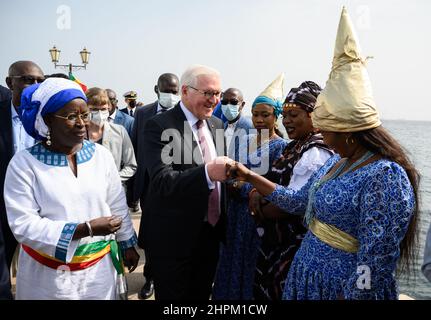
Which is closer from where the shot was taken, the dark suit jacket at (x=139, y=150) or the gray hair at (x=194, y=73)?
the gray hair at (x=194, y=73)

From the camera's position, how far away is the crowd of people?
6.57 feet

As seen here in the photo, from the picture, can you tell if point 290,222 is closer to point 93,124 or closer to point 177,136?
point 177,136

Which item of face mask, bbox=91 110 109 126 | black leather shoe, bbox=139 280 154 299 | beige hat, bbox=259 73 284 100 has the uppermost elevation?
beige hat, bbox=259 73 284 100

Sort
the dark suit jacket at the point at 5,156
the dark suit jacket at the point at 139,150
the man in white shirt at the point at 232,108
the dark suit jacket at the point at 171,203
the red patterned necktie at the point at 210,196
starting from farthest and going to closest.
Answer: the man in white shirt at the point at 232,108 < the dark suit jacket at the point at 139,150 < the dark suit jacket at the point at 5,156 < the red patterned necktie at the point at 210,196 < the dark suit jacket at the point at 171,203

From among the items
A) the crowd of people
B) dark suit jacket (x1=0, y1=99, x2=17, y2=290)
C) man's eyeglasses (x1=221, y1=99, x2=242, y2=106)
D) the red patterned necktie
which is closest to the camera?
the crowd of people

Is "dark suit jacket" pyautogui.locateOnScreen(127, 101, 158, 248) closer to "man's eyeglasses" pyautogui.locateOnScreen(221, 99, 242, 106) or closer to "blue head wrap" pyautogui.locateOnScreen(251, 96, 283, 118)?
"man's eyeglasses" pyautogui.locateOnScreen(221, 99, 242, 106)

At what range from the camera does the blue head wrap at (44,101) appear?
2.31 meters

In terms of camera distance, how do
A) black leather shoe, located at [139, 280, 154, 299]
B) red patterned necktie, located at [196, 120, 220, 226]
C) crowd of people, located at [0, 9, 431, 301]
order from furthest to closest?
black leather shoe, located at [139, 280, 154, 299] < red patterned necktie, located at [196, 120, 220, 226] < crowd of people, located at [0, 9, 431, 301]

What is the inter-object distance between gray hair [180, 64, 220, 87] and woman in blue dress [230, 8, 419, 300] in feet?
3.41

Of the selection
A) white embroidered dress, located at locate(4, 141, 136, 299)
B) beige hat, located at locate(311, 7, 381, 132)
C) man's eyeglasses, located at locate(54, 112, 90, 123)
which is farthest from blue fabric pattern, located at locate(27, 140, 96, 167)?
beige hat, located at locate(311, 7, 381, 132)

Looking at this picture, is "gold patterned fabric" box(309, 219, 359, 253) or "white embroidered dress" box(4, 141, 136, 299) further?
"white embroidered dress" box(4, 141, 136, 299)

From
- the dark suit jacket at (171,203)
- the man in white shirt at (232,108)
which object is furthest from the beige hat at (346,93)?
the man in white shirt at (232,108)

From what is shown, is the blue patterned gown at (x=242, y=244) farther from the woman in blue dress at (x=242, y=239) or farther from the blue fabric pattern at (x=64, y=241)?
the blue fabric pattern at (x=64, y=241)

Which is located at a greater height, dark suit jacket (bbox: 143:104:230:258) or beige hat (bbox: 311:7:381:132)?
beige hat (bbox: 311:7:381:132)
